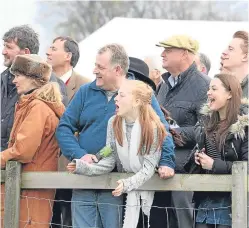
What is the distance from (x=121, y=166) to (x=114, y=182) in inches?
5.6

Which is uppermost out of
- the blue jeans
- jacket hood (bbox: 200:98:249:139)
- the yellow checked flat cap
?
the yellow checked flat cap

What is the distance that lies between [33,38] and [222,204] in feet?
8.62

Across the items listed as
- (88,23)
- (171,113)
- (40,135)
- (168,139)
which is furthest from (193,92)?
(88,23)

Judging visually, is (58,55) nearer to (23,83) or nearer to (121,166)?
(23,83)

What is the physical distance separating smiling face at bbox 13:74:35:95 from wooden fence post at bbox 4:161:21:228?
25.0 inches

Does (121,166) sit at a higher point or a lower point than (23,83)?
lower

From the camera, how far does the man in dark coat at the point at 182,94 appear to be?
735 centimetres

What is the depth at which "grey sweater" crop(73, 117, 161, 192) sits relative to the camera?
6914 mm

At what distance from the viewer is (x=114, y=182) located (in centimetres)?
707

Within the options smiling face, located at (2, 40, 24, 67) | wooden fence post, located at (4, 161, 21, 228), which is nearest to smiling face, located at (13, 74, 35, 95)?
wooden fence post, located at (4, 161, 21, 228)

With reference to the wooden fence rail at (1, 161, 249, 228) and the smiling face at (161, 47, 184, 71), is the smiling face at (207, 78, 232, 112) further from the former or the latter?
the smiling face at (161, 47, 184, 71)

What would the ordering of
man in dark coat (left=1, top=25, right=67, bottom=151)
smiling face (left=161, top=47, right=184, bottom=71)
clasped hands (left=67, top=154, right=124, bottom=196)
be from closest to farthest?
1. clasped hands (left=67, top=154, right=124, bottom=196)
2. smiling face (left=161, top=47, right=184, bottom=71)
3. man in dark coat (left=1, top=25, right=67, bottom=151)

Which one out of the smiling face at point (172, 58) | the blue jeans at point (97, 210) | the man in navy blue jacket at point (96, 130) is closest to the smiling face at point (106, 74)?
the man in navy blue jacket at point (96, 130)


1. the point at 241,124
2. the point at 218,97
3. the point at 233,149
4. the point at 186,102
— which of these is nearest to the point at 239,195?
the point at 233,149
